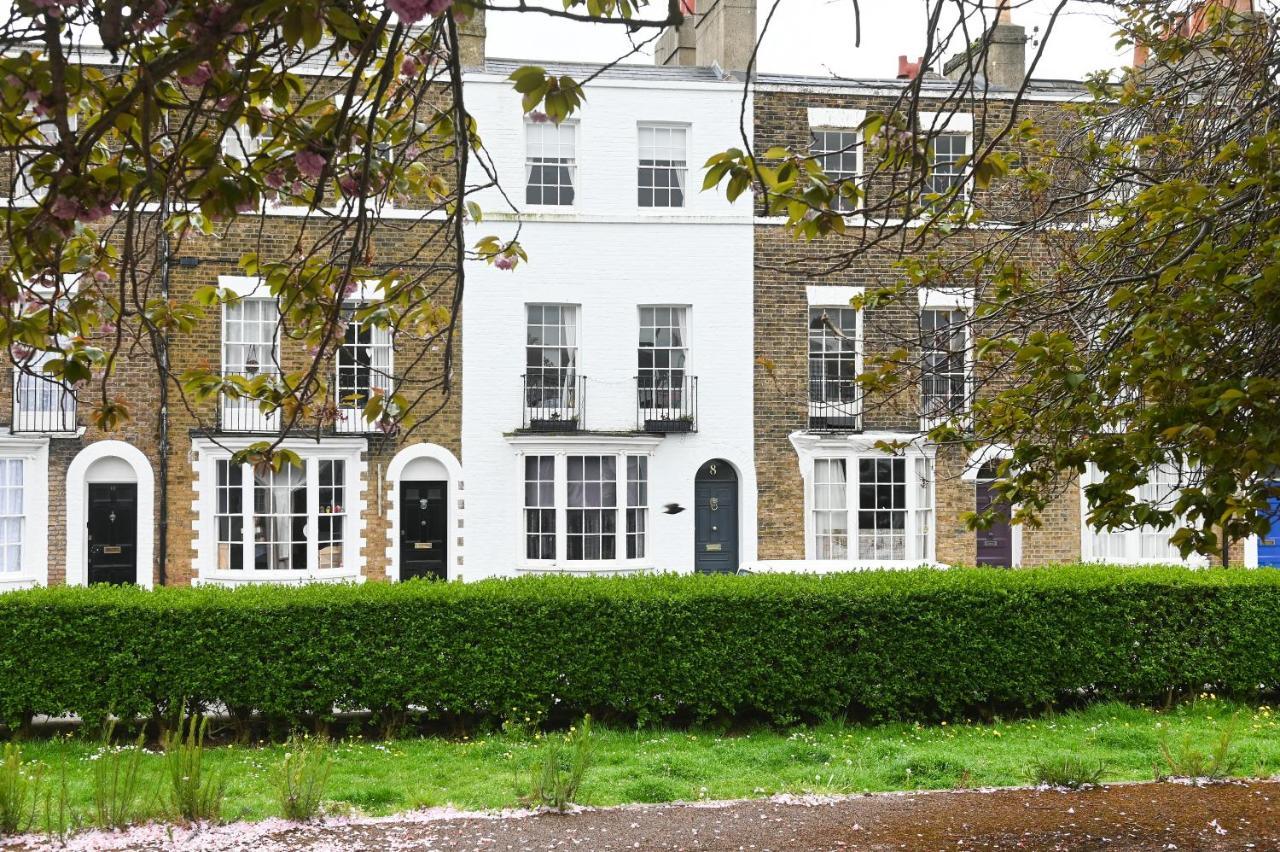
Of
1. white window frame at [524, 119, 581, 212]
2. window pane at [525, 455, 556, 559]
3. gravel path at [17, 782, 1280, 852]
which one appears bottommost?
gravel path at [17, 782, 1280, 852]

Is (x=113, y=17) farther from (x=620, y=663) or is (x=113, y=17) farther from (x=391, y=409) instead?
(x=620, y=663)

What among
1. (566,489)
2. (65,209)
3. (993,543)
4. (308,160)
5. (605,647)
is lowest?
(605,647)

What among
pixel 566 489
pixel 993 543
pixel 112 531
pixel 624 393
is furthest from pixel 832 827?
pixel 112 531

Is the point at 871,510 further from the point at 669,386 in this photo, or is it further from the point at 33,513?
the point at 33,513

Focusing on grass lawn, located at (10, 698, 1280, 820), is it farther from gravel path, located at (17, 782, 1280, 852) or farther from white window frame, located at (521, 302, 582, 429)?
white window frame, located at (521, 302, 582, 429)

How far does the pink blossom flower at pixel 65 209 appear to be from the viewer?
4477 mm

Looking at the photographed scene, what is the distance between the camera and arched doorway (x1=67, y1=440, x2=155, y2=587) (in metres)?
19.0

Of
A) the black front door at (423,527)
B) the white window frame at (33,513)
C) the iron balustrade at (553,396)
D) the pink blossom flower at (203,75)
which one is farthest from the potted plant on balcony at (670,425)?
the pink blossom flower at (203,75)

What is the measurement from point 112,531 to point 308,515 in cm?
314

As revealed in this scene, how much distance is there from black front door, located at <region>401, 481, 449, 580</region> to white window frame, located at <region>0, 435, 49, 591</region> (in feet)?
18.4

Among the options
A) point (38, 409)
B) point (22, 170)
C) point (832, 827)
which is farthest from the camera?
point (38, 409)

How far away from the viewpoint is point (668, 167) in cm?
2078

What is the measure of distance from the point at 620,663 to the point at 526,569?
30.2 ft

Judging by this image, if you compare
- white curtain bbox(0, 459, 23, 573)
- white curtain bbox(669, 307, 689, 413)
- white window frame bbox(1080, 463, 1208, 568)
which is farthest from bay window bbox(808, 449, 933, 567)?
white curtain bbox(0, 459, 23, 573)
